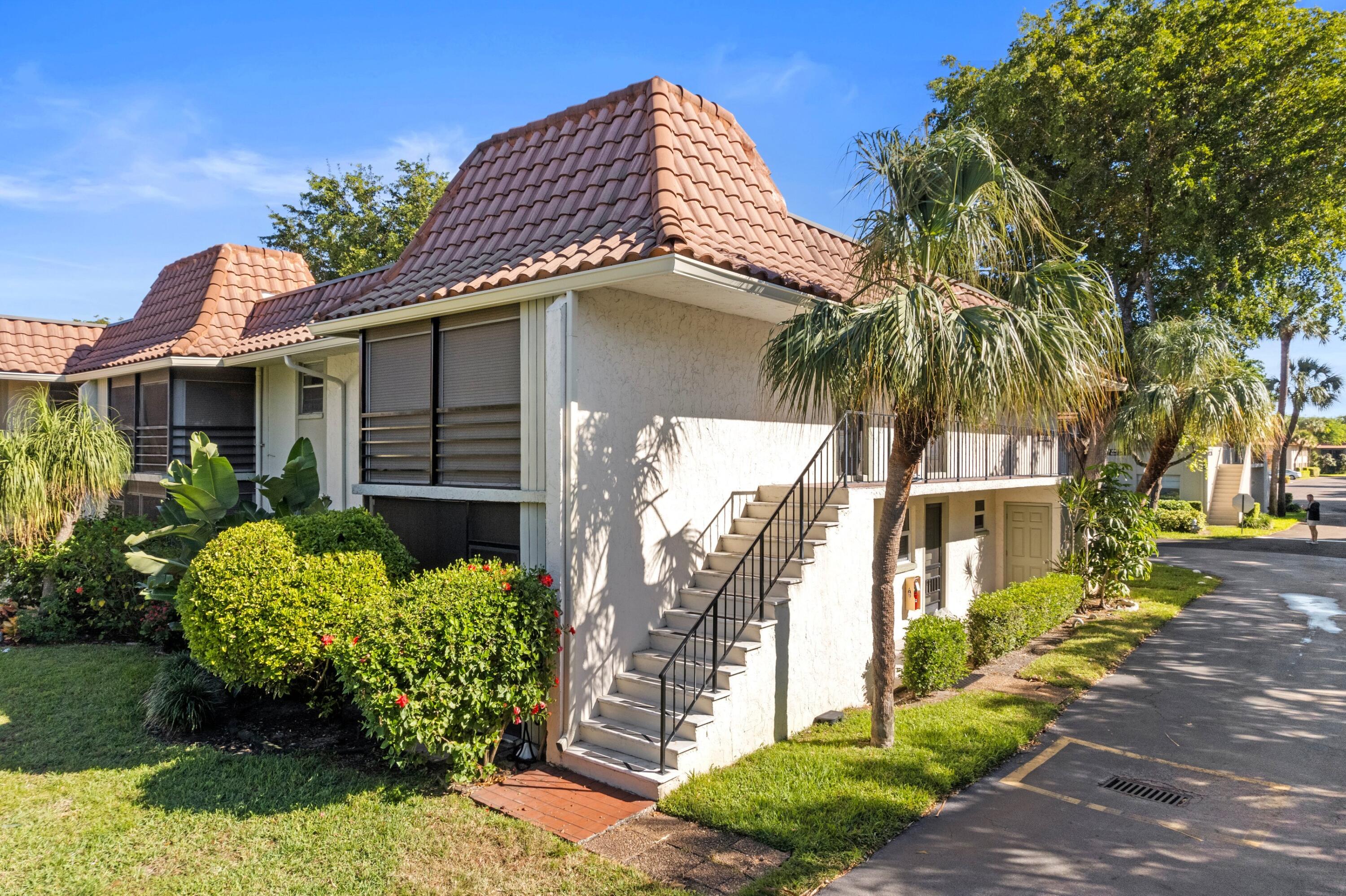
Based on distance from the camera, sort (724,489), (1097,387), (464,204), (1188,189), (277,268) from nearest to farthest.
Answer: (1097,387)
(724,489)
(464,204)
(277,268)
(1188,189)

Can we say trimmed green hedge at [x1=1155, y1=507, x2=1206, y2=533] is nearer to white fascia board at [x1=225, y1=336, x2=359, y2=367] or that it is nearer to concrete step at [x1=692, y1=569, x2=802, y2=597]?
concrete step at [x1=692, y1=569, x2=802, y2=597]

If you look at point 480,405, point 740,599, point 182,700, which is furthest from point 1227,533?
point 182,700

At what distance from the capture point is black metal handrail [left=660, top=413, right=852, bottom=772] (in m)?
7.18

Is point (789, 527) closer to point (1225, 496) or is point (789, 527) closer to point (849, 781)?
point (849, 781)

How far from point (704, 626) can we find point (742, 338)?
144 inches

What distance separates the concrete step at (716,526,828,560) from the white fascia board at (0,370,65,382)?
1562cm

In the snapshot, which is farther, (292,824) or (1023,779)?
(1023,779)

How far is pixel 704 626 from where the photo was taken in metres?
8.24

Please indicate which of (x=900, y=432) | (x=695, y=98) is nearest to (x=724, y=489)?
(x=900, y=432)

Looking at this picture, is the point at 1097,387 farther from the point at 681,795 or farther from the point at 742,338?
the point at 681,795

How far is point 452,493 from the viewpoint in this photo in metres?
8.65

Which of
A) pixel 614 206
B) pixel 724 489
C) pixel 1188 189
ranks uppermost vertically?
pixel 1188 189

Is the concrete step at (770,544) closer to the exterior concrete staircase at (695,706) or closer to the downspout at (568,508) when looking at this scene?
the exterior concrete staircase at (695,706)

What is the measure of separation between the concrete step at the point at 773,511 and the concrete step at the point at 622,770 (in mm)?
3281
